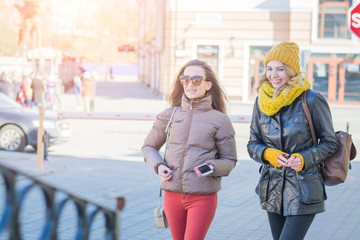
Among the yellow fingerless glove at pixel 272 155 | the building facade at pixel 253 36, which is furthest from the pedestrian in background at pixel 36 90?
the yellow fingerless glove at pixel 272 155

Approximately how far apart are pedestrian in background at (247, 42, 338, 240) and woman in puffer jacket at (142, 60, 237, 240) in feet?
0.83

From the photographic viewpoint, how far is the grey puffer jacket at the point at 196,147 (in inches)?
163

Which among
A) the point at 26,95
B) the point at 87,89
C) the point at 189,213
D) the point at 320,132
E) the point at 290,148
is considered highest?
the point at 320,132

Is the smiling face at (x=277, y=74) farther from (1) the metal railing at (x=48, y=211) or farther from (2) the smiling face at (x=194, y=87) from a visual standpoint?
(1) the metal railing at (x=48, y=211)

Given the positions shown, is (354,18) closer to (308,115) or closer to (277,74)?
(277,74)

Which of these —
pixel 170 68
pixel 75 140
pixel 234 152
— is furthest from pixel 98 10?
pixel 234 152

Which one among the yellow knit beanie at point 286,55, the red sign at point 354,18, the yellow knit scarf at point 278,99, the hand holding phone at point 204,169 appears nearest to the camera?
the hand holding phone at point 204,169

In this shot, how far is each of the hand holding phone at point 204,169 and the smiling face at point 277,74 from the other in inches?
27.2

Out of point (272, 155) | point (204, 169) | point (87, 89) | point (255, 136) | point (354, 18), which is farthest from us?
point (87, 89)

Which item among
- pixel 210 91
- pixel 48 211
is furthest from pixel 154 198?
pixel 48 211

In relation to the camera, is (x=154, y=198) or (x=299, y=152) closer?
(x=299, y=152)

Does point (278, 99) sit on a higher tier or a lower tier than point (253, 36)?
lower

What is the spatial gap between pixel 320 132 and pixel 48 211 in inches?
105

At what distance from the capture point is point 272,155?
165 inches
